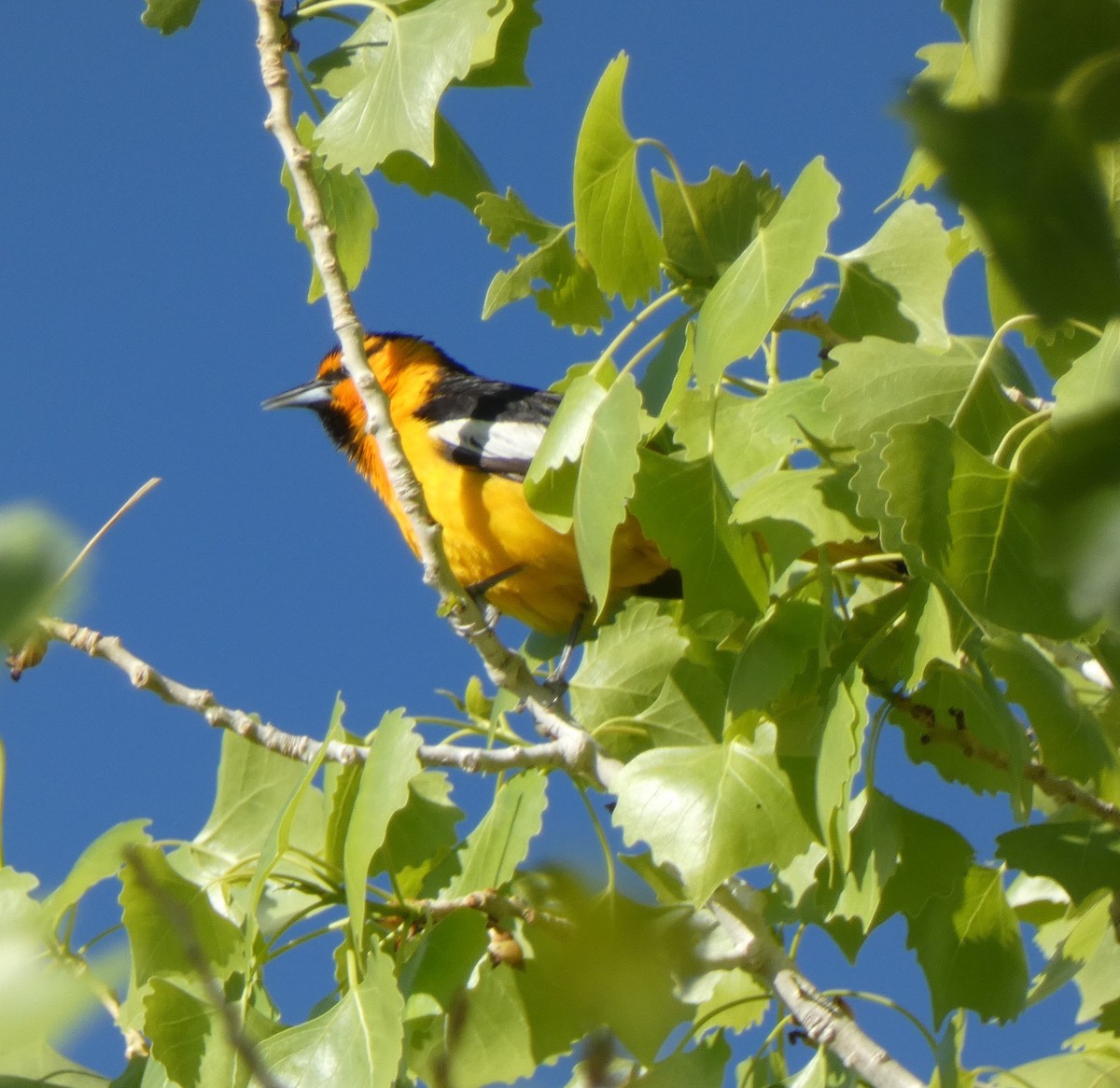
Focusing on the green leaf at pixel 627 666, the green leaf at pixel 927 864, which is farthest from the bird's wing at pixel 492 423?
the green leaf at pixel 927 864

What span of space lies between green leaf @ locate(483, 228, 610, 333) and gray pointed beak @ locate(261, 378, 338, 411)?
224 centimetres

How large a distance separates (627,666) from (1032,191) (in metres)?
1.80

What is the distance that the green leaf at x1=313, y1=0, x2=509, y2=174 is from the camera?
197 cm

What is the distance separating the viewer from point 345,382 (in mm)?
4355

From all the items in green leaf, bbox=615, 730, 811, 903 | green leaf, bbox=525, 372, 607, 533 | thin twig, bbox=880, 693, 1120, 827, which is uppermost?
green leaf, bbox=525, 372, 607, 533

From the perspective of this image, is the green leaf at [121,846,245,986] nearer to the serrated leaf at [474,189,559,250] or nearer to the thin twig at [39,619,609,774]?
the thin twig at [39,619,609,774]

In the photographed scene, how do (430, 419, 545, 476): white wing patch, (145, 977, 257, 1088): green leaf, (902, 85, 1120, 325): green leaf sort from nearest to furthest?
1. (902, 85, 1120, 325): green leaf
2. (145, 977, 257, 1088): green leaf
3. (430, 419, 545, 476): white wing patch

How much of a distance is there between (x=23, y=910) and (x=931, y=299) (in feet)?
4.71

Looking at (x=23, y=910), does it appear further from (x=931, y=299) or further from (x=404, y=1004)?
(x=931, y=299)

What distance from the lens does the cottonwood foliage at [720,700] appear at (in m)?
1.61

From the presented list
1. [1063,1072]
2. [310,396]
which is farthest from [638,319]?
[310,396]

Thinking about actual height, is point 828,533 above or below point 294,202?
below

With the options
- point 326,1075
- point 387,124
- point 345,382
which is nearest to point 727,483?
point 387,124

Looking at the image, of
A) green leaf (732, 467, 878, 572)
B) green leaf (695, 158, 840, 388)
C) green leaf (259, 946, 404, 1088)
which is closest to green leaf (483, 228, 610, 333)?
green leaf (695, 158, 840, 388)
